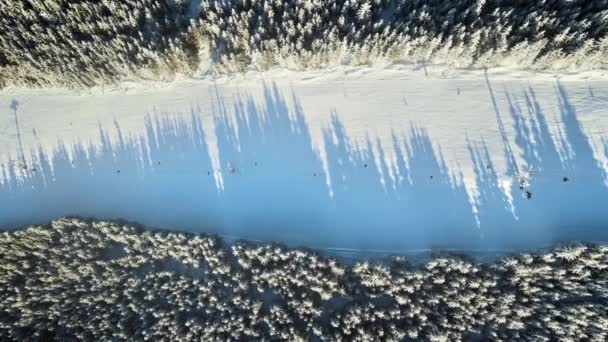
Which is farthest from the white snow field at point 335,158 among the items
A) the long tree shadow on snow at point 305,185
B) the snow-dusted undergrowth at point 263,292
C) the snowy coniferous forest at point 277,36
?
the snow-dusted undergrowth at point 263,292

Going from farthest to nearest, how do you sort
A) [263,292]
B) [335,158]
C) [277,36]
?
[335,158] → [277,36] → [263,292]

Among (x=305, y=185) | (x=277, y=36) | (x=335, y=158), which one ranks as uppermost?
(x=277, y=36)

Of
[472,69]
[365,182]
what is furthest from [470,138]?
[365,182]

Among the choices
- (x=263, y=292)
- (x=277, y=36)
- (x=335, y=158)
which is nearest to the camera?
(x=263, y=292)

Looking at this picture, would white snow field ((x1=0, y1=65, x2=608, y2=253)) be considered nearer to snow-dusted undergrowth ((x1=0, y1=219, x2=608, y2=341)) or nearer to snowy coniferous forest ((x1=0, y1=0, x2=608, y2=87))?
snowy coniferous forest ((x1=0, y1=0, x2=608, y2=87))

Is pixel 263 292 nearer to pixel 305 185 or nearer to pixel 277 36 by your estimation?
pixel 305 185

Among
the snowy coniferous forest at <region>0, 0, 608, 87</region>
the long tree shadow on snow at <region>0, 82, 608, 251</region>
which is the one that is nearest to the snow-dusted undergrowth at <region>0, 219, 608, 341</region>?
the long tree shadow on snow at <region>0, 82, 608, 251</region>

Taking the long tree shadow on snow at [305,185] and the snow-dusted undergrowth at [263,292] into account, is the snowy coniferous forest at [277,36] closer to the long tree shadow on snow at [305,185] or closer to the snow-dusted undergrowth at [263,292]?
the long tree shadow on snow at [305,185]

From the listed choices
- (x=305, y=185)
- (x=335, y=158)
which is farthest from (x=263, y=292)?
(x=335, y=158)
